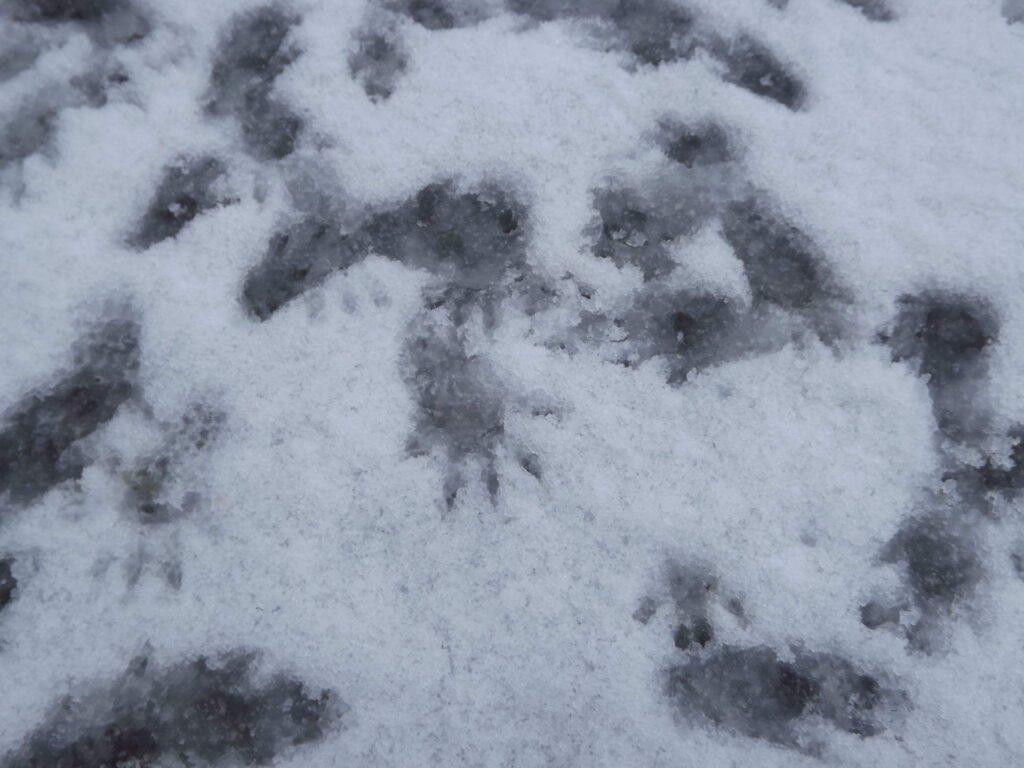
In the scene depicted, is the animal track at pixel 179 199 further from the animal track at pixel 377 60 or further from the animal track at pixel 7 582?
the animal track at pixel 7 582

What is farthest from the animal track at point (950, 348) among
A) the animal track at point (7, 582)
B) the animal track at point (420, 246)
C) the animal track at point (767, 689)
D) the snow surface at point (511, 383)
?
the animal track at point (7, 582)

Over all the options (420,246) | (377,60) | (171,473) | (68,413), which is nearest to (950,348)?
(420,246)

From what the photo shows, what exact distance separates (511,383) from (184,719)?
1.92 feet

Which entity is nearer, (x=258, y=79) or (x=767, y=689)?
(x=767, y=689)

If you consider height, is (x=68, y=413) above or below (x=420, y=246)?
below

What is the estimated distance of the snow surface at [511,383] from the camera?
0.90 m

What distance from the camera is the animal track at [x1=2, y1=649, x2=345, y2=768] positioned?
2.90 feet

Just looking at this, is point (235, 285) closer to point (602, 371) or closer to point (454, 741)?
point (602, 371)

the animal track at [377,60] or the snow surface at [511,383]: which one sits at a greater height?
the animal track at [377,60]

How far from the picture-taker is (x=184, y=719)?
0.90 meters

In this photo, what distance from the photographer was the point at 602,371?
0.99 meters

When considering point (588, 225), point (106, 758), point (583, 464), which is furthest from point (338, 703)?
point (588, 225)

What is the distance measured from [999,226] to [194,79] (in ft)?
3.93

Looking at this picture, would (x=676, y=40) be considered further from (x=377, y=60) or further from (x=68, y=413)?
(x=68, y=413)
